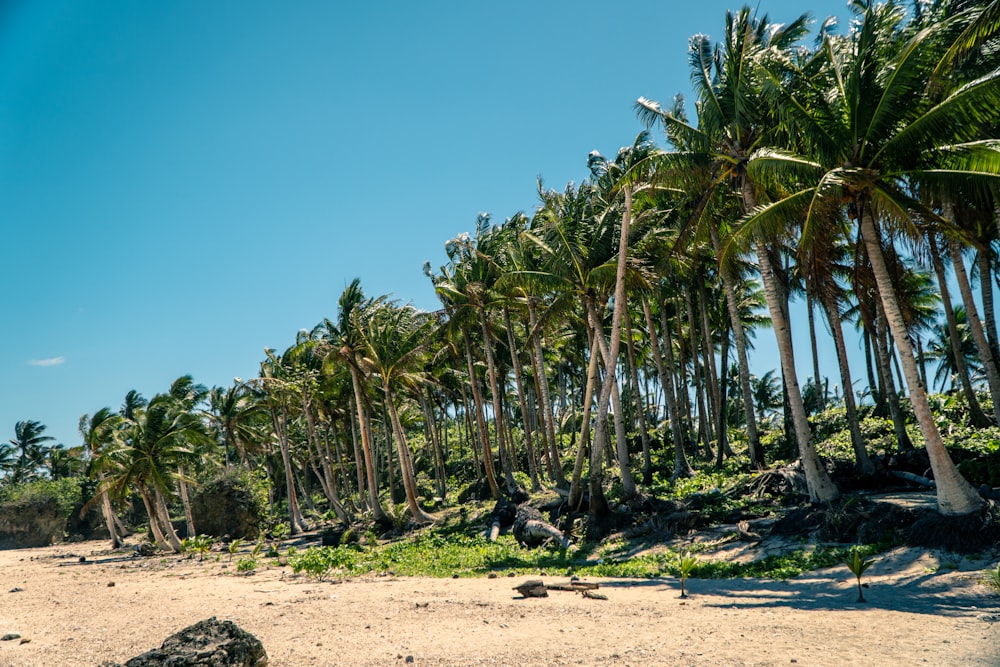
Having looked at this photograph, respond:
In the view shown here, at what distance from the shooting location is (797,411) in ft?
51.3

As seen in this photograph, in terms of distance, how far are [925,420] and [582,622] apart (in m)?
7.49

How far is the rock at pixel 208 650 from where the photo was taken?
24.7ft

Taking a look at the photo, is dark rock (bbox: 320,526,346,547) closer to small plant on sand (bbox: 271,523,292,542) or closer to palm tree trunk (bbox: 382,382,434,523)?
palm tree trunk (bbox: 382,382,434,523)

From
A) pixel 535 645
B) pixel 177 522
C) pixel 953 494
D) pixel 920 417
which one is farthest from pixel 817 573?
pixel 177 522

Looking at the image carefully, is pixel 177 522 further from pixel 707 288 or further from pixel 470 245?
pixel 707 288

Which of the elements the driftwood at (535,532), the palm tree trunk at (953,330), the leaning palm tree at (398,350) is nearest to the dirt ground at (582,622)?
the driftwood at (535,532)

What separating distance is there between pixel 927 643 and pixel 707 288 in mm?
23718

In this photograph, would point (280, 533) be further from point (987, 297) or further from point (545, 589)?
point (987, 297)

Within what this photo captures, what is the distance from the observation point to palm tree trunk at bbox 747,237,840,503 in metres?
15.1

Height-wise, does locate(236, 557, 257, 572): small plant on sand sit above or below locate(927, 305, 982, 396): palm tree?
below

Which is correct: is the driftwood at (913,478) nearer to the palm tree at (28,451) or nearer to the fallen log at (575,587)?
the fallen log at (575,587)

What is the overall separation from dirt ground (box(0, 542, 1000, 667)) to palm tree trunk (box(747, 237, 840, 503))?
346cm

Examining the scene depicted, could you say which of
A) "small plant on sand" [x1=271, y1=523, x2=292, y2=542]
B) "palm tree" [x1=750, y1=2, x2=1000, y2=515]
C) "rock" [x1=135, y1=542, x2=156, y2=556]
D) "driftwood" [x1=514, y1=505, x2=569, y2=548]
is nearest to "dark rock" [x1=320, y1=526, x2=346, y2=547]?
"small plant on sand" [x1=271, y1=523, x2=292, y2=542]

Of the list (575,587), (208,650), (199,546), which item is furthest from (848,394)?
(199,546)
